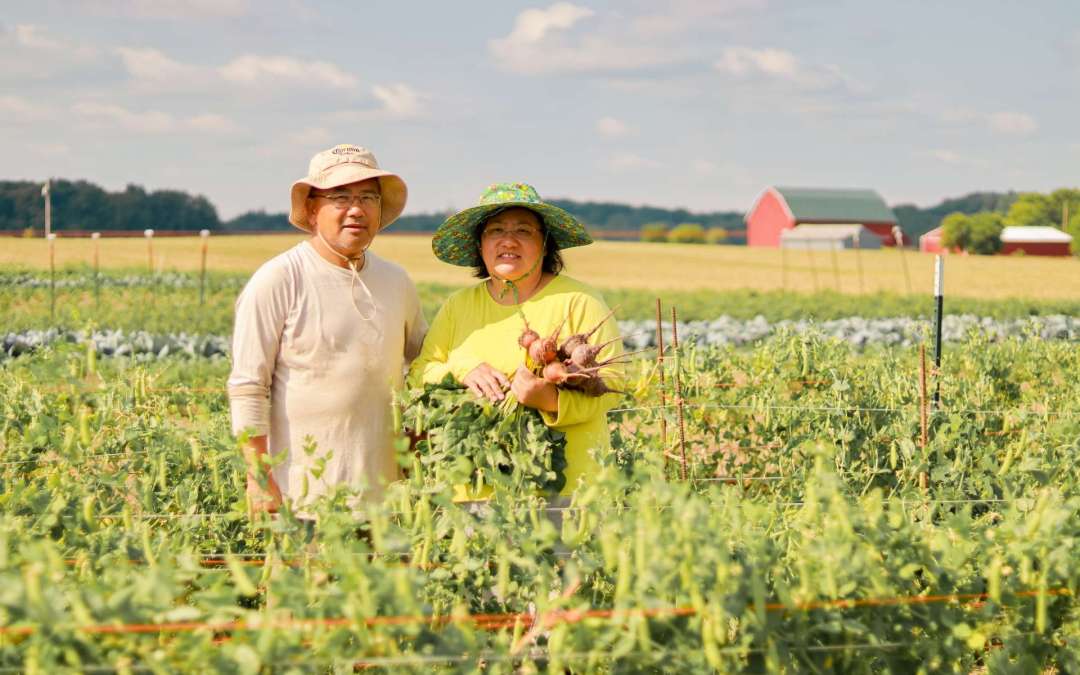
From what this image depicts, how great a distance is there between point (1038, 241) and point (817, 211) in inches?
770

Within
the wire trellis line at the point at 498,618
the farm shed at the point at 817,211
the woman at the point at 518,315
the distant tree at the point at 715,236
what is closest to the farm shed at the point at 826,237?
the farm shed at the point at 817,211

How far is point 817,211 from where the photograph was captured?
205ft

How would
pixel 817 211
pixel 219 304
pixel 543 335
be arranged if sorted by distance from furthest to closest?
pixel 817 211 < pixel 219 304 < pixel 543 335

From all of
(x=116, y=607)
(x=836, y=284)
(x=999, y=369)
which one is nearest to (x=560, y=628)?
(x=116, y=607)

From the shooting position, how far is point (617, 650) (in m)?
2.07

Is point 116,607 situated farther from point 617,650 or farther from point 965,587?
point 965,587

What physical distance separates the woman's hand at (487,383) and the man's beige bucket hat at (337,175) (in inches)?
29.9

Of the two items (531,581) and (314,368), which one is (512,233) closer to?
(314,368)

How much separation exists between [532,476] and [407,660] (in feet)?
3.46

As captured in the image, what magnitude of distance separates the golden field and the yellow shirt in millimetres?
18196

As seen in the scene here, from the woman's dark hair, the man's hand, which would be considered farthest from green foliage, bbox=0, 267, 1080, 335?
the woman's dark hair

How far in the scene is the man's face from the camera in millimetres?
3303

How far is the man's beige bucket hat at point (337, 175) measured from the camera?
3.27m

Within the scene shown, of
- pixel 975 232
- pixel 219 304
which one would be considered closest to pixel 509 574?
pixel 219 304
